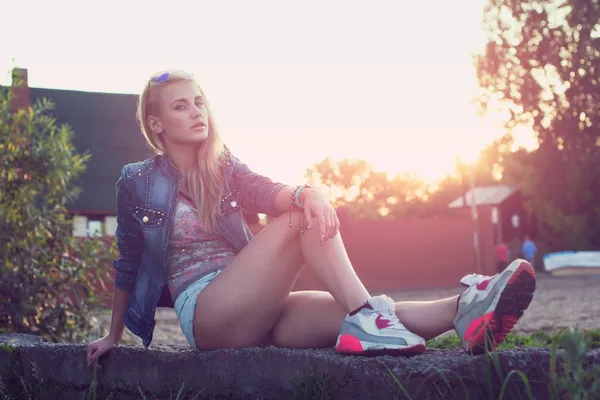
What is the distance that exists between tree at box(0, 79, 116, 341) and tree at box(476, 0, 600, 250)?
2118 centimetres

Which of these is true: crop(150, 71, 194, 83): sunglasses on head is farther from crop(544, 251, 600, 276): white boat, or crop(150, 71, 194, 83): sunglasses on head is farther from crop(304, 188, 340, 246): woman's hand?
crop(544, 251, 600, 276): white boat

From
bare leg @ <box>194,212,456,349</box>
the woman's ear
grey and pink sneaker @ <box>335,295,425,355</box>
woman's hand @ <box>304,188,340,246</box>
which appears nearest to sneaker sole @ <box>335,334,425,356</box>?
grey and pink sneaker @ <box>335,295,425,355</box>

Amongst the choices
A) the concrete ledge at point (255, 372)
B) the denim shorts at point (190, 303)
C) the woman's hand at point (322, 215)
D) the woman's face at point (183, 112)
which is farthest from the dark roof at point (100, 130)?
the woman's hand at point (322, 215)

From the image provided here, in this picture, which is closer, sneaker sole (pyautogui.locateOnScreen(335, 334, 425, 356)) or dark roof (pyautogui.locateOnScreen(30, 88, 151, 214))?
sneaker sole (pyautogui.locateOnScreen(335, 334, 425, 356))

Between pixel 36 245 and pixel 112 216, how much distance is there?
652 inches

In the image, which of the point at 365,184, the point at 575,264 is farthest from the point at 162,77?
the point at 365,184

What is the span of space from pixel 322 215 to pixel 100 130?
17868 mm

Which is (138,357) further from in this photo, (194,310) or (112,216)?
(112,216)

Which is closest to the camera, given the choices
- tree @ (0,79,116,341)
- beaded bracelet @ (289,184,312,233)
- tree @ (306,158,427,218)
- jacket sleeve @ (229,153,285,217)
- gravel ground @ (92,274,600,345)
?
beaded bracelet @ (289,184,312,233)

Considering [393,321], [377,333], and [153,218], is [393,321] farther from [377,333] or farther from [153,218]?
[153,218]

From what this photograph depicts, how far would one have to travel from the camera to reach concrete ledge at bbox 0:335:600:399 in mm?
1787

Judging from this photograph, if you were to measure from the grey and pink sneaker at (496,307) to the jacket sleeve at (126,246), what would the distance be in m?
1.18

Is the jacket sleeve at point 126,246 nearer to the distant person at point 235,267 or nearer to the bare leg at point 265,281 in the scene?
the distant person at point 235,267

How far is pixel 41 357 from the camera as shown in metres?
2.74
